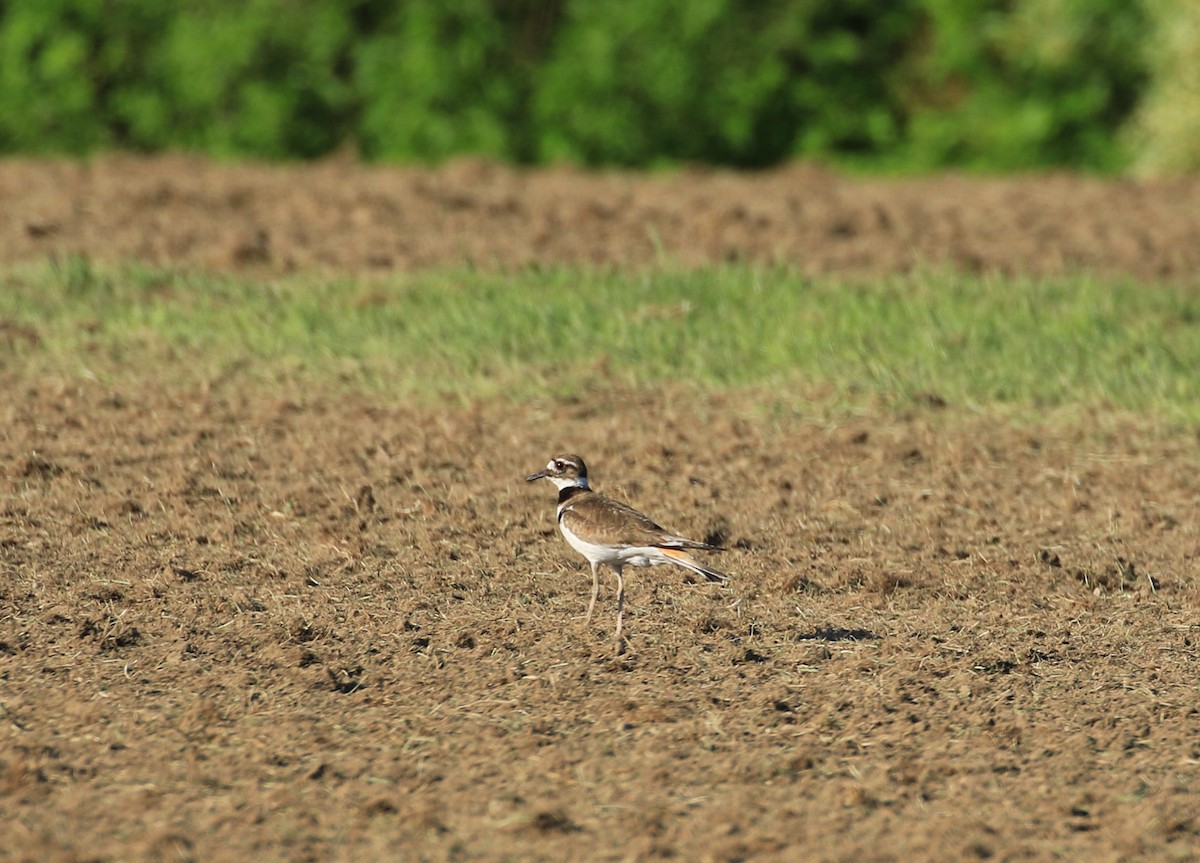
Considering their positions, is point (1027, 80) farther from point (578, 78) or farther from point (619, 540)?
Answer: point (619, 540)

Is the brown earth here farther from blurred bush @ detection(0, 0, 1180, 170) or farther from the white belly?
the white belly

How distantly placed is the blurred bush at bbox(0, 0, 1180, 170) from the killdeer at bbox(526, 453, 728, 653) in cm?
1443

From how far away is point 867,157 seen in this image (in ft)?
76.3

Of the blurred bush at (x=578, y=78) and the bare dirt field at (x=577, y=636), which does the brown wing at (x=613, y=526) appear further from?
the blurred bush at (x=578, y=78)

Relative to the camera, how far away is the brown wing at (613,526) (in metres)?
6.93

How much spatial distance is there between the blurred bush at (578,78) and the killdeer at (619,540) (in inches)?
568

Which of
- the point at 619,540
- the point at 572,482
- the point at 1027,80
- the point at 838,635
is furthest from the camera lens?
the point at 1027,80

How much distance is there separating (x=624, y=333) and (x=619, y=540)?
15.5ft

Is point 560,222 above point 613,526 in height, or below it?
above

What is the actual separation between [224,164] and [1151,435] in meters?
12.0

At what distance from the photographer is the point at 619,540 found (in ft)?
22.9

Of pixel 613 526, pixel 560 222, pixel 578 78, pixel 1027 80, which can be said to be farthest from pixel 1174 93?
pixel 613 526

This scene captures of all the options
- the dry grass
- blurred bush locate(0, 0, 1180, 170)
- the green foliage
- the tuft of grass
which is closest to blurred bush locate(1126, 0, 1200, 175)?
blurred bush locate(0, 0, 1180, 170)

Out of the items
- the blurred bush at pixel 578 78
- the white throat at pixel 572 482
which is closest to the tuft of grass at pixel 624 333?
the white throat at pixel 572 482
